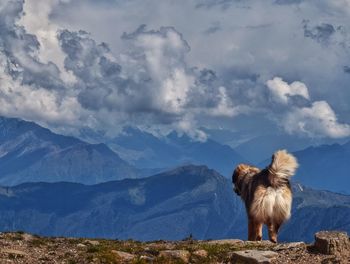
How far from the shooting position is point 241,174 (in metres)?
34.4

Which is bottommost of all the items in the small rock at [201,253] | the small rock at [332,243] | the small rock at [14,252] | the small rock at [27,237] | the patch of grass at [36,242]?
the small rock at [14,252]

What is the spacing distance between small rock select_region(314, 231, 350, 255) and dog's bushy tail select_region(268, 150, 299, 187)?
4.74 metres

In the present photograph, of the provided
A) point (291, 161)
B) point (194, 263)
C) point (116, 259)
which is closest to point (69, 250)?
point (116, 259)

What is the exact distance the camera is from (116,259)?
982 inches

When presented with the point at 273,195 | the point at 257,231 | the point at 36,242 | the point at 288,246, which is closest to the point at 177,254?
the point at 288,246

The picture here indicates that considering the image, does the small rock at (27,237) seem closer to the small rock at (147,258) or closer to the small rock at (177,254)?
the small rock at (147,258)

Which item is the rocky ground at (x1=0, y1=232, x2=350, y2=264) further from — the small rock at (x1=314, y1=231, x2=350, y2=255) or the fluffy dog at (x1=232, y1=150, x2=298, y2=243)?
the fluffy dog at (x1=232, y1=150, x2=298, y2=243)

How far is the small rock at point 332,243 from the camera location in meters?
24.5

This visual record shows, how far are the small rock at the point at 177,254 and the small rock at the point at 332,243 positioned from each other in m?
4.90

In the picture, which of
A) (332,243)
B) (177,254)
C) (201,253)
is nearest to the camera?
(332,243)

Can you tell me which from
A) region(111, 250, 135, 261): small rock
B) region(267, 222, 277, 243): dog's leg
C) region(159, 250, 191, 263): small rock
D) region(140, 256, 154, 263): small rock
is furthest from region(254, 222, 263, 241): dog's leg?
region(111, 250, 135, 261): small rock

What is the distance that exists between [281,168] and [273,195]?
130cm

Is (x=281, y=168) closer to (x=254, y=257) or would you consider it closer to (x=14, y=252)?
(x=254, y=257)

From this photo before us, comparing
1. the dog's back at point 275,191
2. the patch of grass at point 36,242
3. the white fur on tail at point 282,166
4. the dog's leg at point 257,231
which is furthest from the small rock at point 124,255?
the white fur on tail at point 282,166
